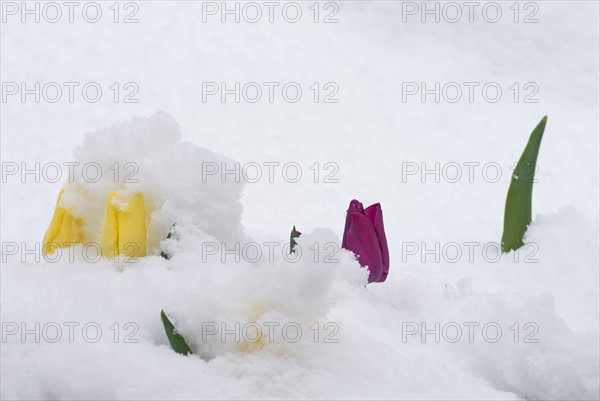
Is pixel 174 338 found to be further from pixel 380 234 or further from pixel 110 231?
pixel 380 234

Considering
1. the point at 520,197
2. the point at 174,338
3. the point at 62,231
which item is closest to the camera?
the point at 174,338

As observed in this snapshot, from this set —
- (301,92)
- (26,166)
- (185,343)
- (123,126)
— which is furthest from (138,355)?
(301,92)

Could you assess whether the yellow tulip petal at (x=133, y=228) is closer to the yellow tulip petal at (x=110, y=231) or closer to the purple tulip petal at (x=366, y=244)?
the yellow tulip petal at (x=110, y=231)

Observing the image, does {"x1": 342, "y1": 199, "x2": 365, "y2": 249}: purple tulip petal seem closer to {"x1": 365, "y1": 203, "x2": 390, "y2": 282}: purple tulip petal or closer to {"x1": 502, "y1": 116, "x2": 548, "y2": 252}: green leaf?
{"x1": 365, "y1": 203, "x2": 390, "y2": 282}: purple tulip petal

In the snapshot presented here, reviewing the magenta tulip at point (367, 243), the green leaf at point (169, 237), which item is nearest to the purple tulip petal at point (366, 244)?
the magenta tulip at point (367, 243)

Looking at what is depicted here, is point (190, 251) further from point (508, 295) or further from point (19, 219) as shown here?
point (19, 219)

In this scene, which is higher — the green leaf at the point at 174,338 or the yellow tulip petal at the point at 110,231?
the yellow tulip petal at the point at 110,231

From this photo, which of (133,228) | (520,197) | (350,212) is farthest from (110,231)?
(520,197)

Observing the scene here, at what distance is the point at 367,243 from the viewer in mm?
568

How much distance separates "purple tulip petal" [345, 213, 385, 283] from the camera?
0.57m

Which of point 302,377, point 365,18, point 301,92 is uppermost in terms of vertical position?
point 365,18

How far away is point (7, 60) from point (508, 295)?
0.94 metres

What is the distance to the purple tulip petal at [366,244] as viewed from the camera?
57cm

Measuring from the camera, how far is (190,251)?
0.47 metres
